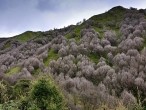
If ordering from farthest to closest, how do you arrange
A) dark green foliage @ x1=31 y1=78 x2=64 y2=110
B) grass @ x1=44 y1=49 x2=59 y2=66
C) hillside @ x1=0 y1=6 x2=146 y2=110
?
Result: grass @ x1=44 y1=49 x2=59 y2=66
hillside @ x1=0 y1=6 x2=146 y2=110
dark green foliage @ x1=31 y1=78 x2=64 y2=110

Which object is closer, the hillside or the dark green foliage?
the dark green foliage

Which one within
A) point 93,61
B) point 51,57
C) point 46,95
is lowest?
point 93,61

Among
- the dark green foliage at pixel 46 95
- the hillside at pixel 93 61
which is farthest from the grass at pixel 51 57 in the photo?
the dark green foliage at pixel 46 95

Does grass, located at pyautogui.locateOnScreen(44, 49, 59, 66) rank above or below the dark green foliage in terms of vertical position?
below

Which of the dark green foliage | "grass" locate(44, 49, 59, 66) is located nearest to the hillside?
"grass" locate(44, 49, 59, 66)

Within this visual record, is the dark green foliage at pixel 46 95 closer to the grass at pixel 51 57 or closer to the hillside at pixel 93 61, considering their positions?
the hillside at pixel 93 61

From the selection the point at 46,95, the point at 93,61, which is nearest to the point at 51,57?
the point at 93,61

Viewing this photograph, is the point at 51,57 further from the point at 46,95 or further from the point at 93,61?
the point at 46,95

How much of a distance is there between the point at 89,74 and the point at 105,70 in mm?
4309

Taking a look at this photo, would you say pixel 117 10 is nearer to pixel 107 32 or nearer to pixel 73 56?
pixel 107 32

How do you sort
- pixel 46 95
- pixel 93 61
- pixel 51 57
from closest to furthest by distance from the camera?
pixel 46 95 < pixel 93 61 < pixel 51 57

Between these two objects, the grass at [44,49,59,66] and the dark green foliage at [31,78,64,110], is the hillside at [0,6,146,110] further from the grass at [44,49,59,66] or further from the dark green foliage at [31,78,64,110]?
the dark green foliage at [31,78,64,110]

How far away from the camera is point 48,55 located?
128000 millimetres

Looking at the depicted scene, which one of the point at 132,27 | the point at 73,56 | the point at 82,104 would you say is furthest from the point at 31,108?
the point at 132,27
